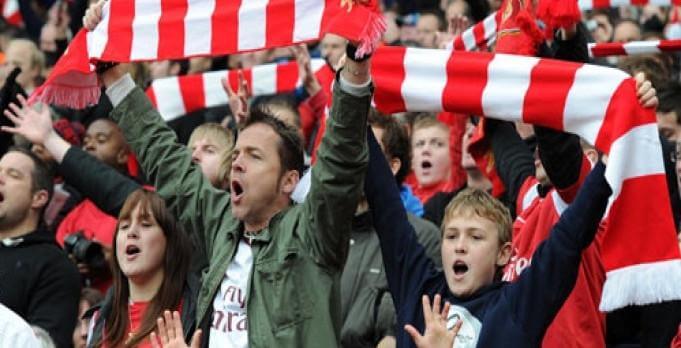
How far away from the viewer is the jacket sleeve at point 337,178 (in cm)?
502

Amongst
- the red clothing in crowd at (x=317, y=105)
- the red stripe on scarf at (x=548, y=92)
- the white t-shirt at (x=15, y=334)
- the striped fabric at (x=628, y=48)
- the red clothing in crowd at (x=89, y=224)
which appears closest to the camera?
the white t-shirt at (x=15, y=334)

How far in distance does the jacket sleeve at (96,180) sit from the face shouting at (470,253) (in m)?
1.90

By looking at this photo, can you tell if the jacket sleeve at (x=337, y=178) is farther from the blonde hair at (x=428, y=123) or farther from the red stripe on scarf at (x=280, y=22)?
the blonde hair at (x=428, y=123)

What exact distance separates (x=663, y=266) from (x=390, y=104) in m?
1.22

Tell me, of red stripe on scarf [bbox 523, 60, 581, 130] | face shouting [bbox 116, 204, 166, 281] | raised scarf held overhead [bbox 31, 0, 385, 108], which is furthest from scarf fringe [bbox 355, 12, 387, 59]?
face shouting [bbox 116, 204, 166, 281]

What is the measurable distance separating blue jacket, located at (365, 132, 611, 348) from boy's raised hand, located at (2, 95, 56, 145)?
1891 mm

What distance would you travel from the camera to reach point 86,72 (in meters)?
6.04

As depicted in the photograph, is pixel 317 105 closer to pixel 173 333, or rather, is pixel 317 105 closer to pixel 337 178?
pixel 337 178

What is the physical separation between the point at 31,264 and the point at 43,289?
0.14 meters

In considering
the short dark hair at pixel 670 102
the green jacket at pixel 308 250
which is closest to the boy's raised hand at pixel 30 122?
the green jacket at pixel 308 250

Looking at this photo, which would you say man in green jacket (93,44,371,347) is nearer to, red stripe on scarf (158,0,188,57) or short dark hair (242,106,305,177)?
short dark hair (242,106,305,177)

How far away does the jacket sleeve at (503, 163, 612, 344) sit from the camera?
4996 mm

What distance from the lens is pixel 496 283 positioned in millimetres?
5578

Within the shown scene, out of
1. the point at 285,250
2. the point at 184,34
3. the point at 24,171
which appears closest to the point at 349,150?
the point at 285,250
